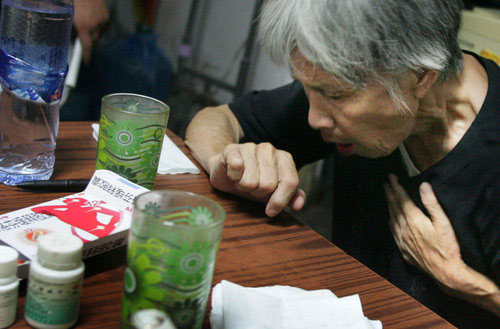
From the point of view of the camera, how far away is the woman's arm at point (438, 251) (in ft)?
3.13

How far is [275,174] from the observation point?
33.7 inches

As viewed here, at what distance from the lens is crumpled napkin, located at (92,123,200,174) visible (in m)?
0.94

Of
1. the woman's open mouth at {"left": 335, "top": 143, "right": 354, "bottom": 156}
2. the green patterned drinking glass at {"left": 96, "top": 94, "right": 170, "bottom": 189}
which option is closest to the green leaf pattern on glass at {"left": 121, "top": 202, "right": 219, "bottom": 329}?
the green patterned drinking glass at {"left": 96, "top": 94, "right": 170, "bottom": 189}

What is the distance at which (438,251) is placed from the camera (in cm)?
99

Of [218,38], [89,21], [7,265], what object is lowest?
[218,38]

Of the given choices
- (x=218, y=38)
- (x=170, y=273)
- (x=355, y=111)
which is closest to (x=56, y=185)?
(x=170, y=273)

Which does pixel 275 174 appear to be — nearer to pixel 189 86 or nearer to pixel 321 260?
pixel 321 260

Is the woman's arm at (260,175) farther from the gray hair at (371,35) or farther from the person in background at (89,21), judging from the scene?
the person in background at (89,21)

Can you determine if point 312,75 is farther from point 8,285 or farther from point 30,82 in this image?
point 8,285

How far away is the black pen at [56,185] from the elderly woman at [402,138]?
0.77ft

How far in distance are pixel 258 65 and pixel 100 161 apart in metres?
1.78

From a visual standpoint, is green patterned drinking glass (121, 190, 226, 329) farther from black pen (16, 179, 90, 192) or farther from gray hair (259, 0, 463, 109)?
gray hair (259, 0, 463, 109)

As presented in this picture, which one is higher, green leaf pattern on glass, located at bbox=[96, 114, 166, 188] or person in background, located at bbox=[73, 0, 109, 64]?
green leaf pattern on glass, located at bbox=[96, 114, 166, 188]

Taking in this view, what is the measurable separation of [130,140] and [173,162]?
0.24 metres
